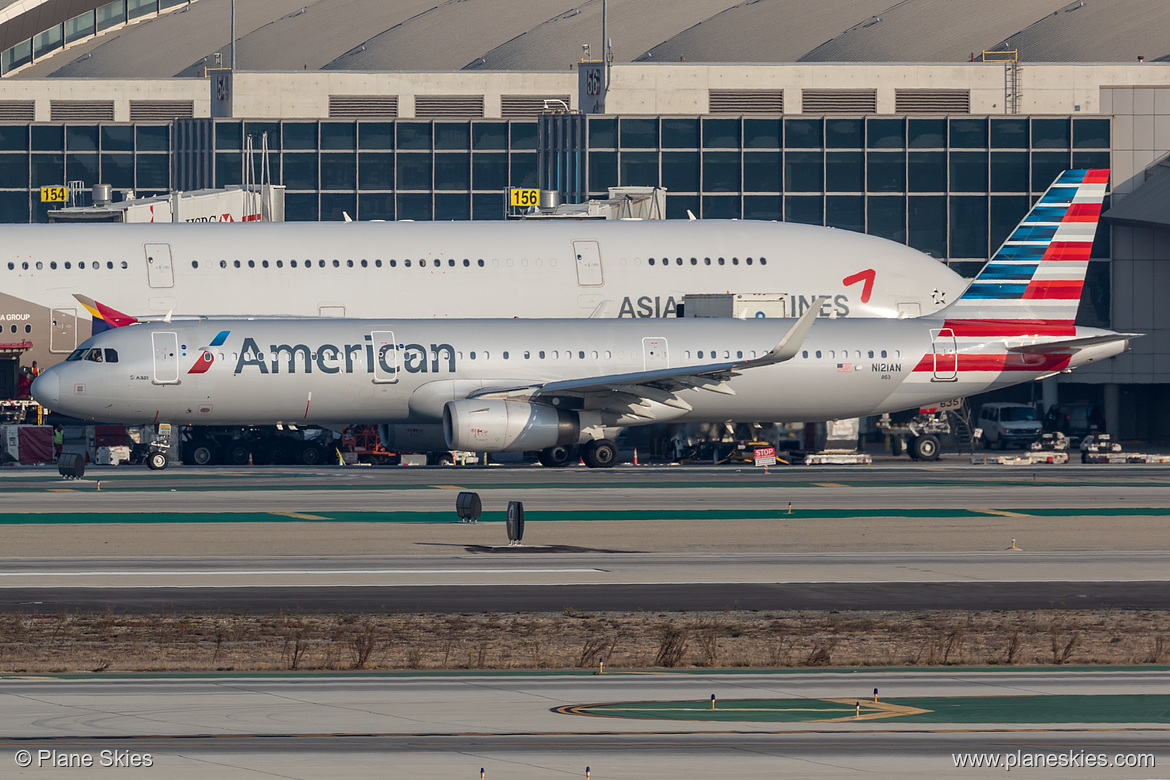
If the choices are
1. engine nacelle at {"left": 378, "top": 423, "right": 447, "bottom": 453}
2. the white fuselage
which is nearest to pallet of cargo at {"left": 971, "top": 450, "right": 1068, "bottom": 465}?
the white fuselage

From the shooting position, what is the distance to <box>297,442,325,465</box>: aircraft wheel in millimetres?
54156

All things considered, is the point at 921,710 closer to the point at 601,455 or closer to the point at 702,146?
the point at 601,455

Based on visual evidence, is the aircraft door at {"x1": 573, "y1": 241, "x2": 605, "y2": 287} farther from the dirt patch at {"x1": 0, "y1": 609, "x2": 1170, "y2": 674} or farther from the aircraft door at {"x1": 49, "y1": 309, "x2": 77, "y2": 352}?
the dirt patch at {"x1": 0, "y1": 609, "x2": 1170, "y2": 674}

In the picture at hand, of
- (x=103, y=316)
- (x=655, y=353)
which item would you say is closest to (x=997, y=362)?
(x=655, y=353)

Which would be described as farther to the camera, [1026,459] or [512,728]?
[1026,459]

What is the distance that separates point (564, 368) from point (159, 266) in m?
14.8

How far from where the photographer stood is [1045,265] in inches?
2137

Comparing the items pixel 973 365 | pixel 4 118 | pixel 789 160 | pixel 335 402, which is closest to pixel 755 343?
pixel 973 365

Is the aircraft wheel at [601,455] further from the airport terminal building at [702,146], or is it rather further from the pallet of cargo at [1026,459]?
the airport terminal building at [702,146]

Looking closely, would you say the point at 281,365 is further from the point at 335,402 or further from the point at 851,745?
the point at 851,745

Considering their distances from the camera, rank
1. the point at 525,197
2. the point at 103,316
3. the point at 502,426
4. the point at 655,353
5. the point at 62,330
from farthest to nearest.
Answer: the point at 525,197 → the point at 62,330 → the point at 103,316 → the point at 655,353 → the point at 502,426

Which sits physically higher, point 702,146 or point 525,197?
point 702,146

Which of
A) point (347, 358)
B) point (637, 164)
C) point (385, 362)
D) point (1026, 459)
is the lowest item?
point (1026, 459)

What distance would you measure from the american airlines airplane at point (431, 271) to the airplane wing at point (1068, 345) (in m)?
7.40
